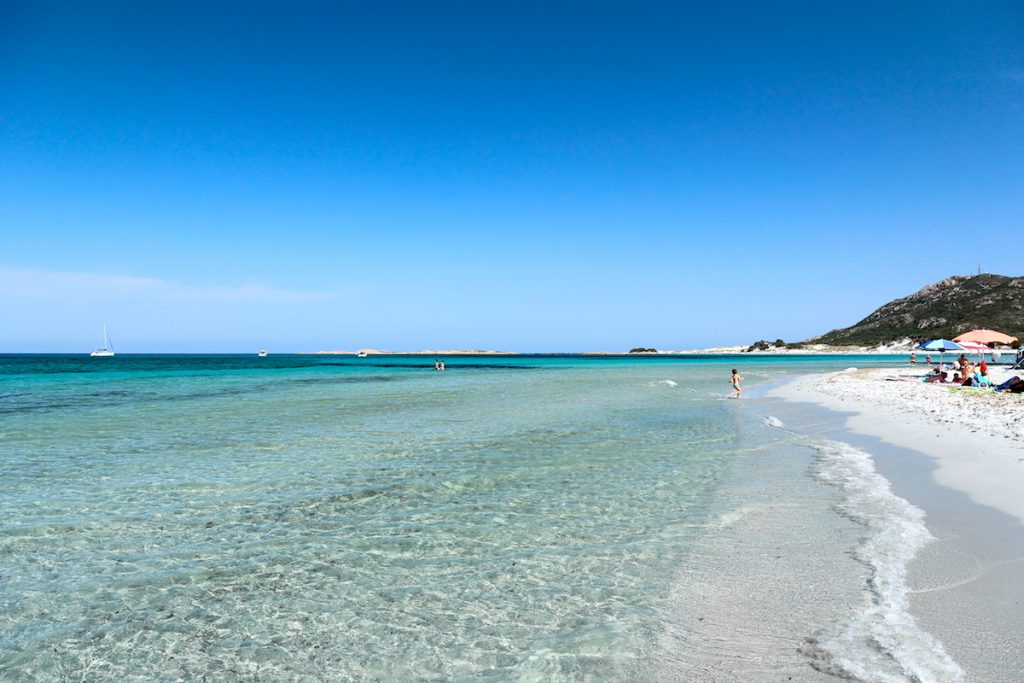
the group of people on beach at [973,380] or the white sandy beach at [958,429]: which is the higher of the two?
the group of people on beach at [973,380]

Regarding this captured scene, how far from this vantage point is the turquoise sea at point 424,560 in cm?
530

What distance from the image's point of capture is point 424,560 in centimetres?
777

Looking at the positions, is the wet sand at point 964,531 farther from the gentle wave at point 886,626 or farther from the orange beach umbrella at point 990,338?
the orange beach umbrella at point 990,338

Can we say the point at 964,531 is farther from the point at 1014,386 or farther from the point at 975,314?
the point at 975,314

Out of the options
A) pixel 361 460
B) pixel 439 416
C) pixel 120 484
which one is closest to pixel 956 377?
pixel 439 416

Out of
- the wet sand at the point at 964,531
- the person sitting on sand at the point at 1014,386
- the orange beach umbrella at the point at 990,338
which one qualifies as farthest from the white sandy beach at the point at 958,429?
the orange beach umbrella at the point at 990,338

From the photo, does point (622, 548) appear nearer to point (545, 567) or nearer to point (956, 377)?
point (545, 567)

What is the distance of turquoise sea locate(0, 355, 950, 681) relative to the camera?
530cm

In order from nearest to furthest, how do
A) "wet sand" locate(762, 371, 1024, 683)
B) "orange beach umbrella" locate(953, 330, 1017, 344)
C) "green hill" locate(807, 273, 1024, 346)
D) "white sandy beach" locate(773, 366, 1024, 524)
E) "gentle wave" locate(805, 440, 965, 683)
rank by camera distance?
"gentle wave" locate(805, 440, 965, 683), "wet sand" locate(762, 371, 1024, 683), "white sandy beach" locate(773, 366, 1024, 524), "orange beach umbrella" locate(953, 330, 1017, 344), "green hill" locate(807, 273, 1024, 346)

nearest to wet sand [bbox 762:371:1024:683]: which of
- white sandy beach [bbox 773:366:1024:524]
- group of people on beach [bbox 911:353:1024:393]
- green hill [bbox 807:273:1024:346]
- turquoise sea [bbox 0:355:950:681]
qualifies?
white sandy beach [bbox 773:366:1024:524]

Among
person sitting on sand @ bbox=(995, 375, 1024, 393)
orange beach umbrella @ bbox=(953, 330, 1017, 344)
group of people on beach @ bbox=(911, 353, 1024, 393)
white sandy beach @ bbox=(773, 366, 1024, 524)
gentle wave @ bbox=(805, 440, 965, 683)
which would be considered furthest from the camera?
orange beach umbrella @ bbox=(953, 330, 1017, 344)

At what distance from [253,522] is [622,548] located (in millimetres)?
5728

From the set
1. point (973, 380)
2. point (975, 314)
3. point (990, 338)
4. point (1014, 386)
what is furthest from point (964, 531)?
point (975, 314)

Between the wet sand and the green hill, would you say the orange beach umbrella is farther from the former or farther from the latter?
the green hill
